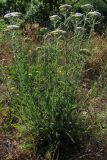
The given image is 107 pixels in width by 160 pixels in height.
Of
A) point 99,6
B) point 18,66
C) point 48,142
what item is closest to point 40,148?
point 48,142

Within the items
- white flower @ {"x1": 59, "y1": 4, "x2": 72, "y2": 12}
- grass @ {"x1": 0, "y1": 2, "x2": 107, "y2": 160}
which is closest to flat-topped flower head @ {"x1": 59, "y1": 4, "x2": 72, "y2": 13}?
white flower @ {"x1": 59, "y1": 4, "x2": 72, "y2": 12}

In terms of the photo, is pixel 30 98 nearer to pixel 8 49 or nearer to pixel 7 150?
pixel 7 150

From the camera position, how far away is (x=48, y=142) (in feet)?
12.4

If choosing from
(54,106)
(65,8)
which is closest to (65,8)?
(65,8)

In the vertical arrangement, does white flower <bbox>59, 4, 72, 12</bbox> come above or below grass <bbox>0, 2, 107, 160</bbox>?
above

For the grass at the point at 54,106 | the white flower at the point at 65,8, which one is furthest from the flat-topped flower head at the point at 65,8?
the grass at the point at 54,106

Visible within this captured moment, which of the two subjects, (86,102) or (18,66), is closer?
(18,66)

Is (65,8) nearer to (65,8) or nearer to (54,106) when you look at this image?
(65,8)

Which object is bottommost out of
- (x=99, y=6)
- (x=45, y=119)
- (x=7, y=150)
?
(x=99, y=6)

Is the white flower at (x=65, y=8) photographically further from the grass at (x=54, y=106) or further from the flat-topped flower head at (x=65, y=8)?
the grass at (x=54, y=106)

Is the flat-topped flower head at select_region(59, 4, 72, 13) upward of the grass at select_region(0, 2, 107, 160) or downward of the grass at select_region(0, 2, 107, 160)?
upward

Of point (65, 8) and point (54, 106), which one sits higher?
point (65, 8)

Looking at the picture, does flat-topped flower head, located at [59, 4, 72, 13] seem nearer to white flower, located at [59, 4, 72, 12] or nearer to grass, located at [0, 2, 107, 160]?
white flower, located at [59, 4, 72, 12]

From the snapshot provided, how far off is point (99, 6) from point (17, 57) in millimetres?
5855
